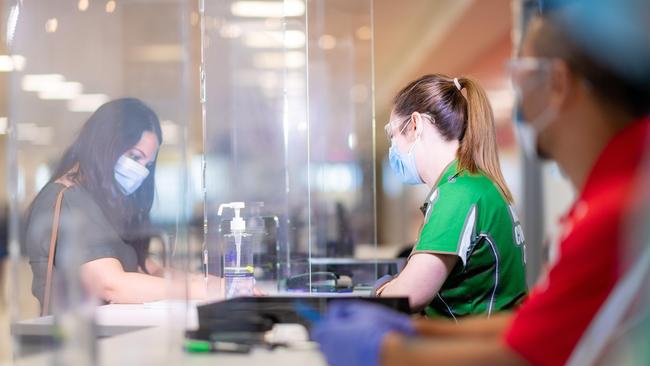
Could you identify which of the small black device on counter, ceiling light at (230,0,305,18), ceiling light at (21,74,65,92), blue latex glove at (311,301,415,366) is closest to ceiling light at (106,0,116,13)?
ceiling light at (21,74,65,92)

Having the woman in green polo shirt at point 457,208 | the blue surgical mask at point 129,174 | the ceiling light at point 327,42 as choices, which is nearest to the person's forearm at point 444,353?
the woman in green polo shirt at point 457,208

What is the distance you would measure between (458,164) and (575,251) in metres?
1.09

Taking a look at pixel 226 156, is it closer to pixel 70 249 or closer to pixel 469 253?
pixel 469 253

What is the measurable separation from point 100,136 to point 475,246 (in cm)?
114

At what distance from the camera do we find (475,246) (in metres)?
2.00

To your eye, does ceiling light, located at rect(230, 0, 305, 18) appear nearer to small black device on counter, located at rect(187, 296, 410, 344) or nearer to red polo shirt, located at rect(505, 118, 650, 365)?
small black device on counter, located at rect(187, 296, 410, 344)

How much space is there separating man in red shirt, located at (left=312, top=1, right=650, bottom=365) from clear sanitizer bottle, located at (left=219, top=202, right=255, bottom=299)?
3.71ft

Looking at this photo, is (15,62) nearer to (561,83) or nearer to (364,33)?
(561,83)

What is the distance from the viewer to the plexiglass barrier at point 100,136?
2117 mm

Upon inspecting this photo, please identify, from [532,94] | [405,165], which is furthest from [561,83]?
[405,165]

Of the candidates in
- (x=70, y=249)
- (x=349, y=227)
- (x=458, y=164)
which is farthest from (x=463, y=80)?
(x=349, y=227)

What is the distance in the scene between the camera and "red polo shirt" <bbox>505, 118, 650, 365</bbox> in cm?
105

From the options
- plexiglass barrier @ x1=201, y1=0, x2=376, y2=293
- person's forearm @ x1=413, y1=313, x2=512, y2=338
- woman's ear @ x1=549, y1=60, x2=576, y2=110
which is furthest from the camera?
plexiglass barrier @ x1=201, y1=0, x2=376, y2=293

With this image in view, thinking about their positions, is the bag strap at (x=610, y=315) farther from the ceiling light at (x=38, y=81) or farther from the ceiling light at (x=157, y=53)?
the ceiling light at (x=38, y=81)
